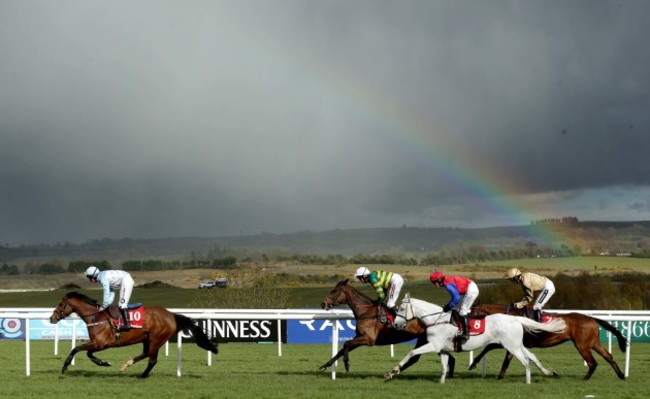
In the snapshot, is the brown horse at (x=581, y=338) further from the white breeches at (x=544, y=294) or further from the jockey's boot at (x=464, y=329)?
the white breeches at (x=544, y=294)

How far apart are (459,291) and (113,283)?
529 cm

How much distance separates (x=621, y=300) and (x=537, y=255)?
58.7m

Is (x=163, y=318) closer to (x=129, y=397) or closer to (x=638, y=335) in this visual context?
(x=129, y=397)

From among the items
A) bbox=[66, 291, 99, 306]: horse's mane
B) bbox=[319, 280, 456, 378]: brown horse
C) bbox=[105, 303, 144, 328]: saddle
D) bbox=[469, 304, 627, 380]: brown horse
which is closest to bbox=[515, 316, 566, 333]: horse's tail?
bbox=[469, 304, 627, 380]: brown horse

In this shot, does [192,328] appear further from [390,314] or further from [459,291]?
[459,291]

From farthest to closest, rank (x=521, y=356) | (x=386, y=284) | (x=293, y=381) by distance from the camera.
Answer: (x=386, y=284)
(x=293, y=381)
(x=521, y=356)

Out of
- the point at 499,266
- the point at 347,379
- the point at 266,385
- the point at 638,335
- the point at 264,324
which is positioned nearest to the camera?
the point at 266,385

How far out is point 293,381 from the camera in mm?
13391

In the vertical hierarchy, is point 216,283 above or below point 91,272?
below

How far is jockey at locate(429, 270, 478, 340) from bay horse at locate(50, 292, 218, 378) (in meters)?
3.79

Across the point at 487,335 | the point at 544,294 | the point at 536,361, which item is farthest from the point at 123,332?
the point at 544,294

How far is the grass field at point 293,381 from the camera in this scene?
11773 millimetres

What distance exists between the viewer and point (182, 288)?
100m

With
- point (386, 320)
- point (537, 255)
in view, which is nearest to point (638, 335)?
point (386, 320)
